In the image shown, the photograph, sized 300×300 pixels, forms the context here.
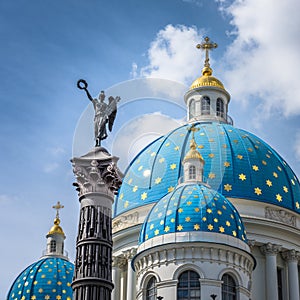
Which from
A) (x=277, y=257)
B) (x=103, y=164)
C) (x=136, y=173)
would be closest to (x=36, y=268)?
(x=136, y=173)

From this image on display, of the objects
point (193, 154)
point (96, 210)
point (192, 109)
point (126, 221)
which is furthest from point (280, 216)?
point (96, 210)

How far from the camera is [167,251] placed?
144 ft

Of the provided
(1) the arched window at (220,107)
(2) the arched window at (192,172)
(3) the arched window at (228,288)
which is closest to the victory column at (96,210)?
(3) the arched window at (228,288)

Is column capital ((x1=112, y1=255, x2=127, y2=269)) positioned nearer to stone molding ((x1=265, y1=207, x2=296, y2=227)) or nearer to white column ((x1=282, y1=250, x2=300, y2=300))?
stone molding ((x1=265, y1=207, x2=296, y2=227))

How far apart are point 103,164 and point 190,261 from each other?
1683cm

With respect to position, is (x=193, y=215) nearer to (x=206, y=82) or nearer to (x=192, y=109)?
(x=192, y=109)

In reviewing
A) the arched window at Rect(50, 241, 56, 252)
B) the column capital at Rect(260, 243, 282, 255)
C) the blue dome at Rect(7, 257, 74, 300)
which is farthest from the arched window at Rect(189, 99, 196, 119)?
the arched window at Rect(50, 241, 56, 252)

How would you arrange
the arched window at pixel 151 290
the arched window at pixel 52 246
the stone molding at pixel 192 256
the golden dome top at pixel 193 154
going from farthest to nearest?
1. the arched window at pixel 52 246
2. the golden dome top at pixel 193 154
3. the arched window at pixel 151 290
4. the stone molding at pixel 192 256

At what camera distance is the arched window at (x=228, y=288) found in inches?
1695

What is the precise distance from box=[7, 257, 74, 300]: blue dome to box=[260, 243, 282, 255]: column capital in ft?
50.5

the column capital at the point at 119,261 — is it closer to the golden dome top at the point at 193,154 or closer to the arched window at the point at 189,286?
the golden dome top at the point at 193,154

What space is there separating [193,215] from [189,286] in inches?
151

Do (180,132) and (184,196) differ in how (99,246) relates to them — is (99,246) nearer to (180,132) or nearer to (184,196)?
(184,196)

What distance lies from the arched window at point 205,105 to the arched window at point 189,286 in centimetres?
1959
